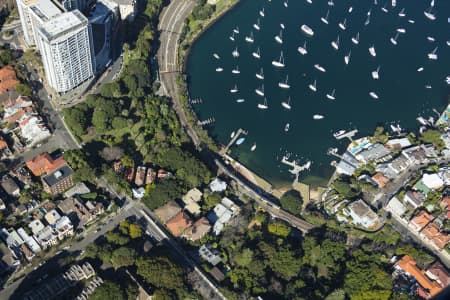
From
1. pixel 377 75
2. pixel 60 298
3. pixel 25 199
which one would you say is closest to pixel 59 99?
pixel 25 199

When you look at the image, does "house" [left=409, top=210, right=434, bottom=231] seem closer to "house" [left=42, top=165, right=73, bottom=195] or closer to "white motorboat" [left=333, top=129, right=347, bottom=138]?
"white motorboat" [left=333, top=129, right=347, bottom=138]

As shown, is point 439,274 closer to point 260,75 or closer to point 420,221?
point 420,221

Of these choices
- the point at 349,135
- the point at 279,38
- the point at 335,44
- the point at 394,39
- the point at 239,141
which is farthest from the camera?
the point at 394,39

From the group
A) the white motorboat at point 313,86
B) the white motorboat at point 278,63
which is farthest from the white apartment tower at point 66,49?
the white motorboat at point 313,86

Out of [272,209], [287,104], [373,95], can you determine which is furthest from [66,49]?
[373,95]

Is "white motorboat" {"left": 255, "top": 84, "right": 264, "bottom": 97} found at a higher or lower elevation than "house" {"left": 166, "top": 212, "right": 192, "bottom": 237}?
higher

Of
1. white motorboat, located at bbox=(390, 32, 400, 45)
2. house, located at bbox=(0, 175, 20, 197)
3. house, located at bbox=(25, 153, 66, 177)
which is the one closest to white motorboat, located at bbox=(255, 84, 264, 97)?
white motorboat, located at bbox=(390, 32, 400, 45)
